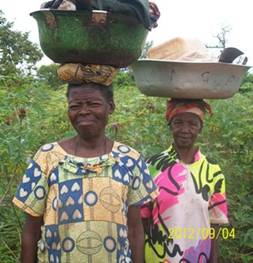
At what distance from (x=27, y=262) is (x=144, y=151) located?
1548 mm

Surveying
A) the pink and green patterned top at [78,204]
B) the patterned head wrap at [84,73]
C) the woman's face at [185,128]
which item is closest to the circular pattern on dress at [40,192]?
the pink and green patterned top at [78,204]

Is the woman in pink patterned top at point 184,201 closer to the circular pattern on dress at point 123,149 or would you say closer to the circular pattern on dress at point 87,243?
the circular pattern on dress at point 123,149

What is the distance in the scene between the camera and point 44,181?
2264 mm

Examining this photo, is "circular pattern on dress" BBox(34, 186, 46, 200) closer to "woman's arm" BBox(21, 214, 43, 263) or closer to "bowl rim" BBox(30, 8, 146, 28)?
"woman's arm" BBox(21, 214, 43, 263)

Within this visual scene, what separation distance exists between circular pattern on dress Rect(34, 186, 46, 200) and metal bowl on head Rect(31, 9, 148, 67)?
1.65ft

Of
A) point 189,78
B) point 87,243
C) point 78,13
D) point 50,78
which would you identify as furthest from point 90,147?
point 50,78

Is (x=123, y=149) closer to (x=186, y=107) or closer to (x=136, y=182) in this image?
(x=136, y=182)

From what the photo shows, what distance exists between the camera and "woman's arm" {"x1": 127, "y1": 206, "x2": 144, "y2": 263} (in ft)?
7.85

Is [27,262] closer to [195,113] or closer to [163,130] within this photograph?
[195,113]

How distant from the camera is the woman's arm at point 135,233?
7.85ft

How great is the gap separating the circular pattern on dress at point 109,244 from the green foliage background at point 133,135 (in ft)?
3.38

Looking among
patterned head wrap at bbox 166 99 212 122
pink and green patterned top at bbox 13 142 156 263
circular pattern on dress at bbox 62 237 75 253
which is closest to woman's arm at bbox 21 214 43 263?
pink and green patterned top at bbox 13 142 156 263

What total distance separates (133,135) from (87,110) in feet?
5.45

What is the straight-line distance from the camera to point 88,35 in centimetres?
215
